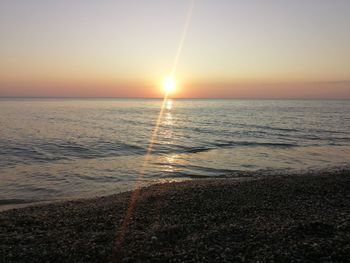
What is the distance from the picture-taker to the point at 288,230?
9109 millimetres

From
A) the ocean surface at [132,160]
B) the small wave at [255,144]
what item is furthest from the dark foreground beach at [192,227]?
the small wave at [255,144]

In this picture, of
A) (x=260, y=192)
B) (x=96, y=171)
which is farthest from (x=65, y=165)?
(x=260, y=192)

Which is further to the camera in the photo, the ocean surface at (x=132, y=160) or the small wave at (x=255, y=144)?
the small wave at (x=255, y=144)

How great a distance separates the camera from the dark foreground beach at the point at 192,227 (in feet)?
26.0

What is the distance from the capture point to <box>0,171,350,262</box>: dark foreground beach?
7918 millimetres

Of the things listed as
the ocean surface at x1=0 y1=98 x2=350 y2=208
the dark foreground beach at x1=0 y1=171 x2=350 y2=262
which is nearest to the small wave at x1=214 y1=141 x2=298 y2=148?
the ocean surface at x1=0 y1=98 x2=350 y2=208

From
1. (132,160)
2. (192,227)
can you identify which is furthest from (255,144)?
(192,227)

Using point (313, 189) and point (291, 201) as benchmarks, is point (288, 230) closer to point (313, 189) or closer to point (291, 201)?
point (291, 201)

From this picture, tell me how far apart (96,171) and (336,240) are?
636 inches

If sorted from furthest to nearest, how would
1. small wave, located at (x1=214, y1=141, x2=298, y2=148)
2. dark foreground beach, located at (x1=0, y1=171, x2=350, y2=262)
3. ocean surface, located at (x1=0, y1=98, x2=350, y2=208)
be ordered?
small wave, located at (x1=214, y1=141, x2=298, y2=148), ocean surface, located at (x1=0, y1=98, x2=350, y2=208), dark foreground beach, located at (x1=0, y1=171, x2=350, y2=262)

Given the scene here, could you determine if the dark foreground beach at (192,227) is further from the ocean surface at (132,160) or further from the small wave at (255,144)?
the small wave at (255,144)

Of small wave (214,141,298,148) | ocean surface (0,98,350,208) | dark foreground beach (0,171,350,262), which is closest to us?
dark foreground beach (0,171,350,262)

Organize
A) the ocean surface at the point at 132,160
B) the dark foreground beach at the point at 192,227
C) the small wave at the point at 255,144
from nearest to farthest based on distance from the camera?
the dark foreground beach at the point at 192,227 < the ocean surface at the point at 132,160 < the small wave at the point at 255,144

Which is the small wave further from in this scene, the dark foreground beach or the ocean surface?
the dark foreground beach
